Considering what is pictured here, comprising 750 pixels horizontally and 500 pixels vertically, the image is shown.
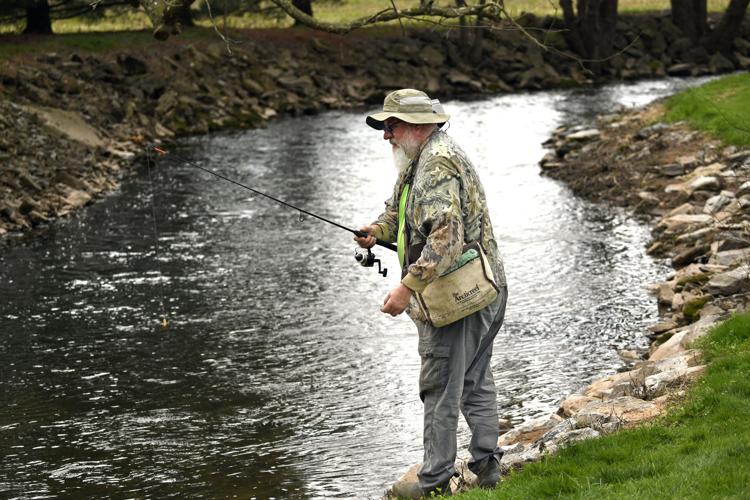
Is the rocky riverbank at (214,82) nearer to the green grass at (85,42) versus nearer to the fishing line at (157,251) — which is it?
the green grass at (85,42)

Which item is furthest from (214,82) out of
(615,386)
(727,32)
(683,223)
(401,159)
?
(401,159)

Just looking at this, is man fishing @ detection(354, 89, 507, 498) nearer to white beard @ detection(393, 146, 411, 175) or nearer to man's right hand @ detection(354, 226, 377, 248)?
white beard @ detection(393, 146, 411, 175)

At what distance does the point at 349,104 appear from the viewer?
111 ft

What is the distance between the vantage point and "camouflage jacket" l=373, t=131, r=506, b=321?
6.16m

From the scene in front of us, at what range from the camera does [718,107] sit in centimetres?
1900

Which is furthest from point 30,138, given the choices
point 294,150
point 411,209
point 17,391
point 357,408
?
point 411,209

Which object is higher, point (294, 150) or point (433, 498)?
point (433, 498)

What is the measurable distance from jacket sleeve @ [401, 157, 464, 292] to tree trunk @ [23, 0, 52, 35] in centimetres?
2978

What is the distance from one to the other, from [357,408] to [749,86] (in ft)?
50.7

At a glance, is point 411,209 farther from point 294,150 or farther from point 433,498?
point 294,150

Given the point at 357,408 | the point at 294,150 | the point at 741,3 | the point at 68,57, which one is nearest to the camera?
the point at 357,408

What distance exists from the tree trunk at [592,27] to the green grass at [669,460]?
107 feet

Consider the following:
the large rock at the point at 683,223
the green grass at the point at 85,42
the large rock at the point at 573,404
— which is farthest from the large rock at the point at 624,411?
the green grass at the point at 85,42

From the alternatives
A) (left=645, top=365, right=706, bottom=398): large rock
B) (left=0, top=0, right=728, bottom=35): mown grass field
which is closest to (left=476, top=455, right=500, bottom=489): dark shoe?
(left=645, top=365, right=706, bottom=398): large rock
